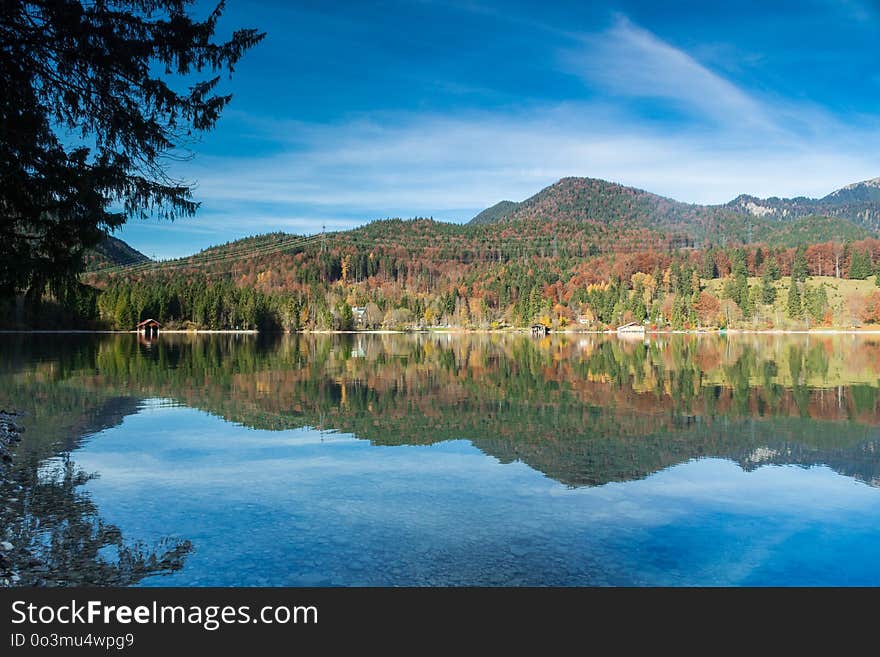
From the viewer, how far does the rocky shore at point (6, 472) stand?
630 centimetres

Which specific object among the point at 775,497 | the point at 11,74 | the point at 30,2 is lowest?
the point at 775,497

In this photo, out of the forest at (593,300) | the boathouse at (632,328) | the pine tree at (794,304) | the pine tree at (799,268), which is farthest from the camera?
the pine tree at (799,268)

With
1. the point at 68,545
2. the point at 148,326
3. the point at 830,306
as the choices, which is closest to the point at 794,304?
the point at 830,306

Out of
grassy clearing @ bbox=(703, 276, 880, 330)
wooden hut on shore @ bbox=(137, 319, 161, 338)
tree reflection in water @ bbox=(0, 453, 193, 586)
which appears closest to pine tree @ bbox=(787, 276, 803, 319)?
grassy clearing @ bbox=(703, 276, 880, 330)

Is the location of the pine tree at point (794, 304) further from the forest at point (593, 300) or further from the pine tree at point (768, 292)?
the pine tree at point (768, 292)

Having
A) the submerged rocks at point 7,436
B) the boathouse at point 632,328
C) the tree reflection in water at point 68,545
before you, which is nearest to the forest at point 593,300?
the boathouse at point 632,328

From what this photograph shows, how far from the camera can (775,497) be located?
9.93 metres

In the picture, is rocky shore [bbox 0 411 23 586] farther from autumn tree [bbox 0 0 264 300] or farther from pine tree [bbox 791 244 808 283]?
pine tree [bbox 791 244 808 283]

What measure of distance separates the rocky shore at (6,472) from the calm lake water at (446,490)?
0.12 m

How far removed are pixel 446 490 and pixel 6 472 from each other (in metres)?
6.80
